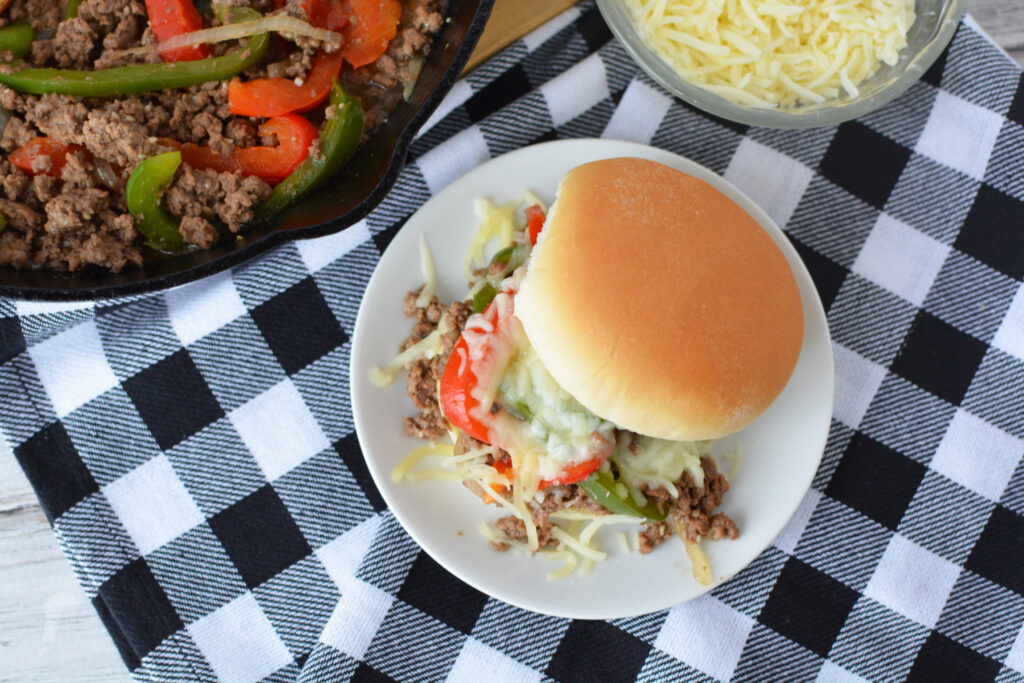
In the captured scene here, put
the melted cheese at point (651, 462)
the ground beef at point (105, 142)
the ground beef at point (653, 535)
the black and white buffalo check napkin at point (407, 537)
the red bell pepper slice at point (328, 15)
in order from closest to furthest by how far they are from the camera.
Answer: the ground beef at point (105, 142)
the red bell pepper slice at point (328, 15)
the melted cheese at point (651, 462)
the ground beef at point (653, 535)
the black and white buffalo check napkin at point (407, 537)

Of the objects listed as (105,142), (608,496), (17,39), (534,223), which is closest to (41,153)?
(105,142)

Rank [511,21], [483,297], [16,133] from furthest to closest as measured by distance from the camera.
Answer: [511,21]
[483,297]
[16,133]

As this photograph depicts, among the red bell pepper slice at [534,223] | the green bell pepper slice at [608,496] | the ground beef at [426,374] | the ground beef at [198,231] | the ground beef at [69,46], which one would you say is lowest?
the green bell pepper slice at [608,496]

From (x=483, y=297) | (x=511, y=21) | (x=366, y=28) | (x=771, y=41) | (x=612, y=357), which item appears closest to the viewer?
(x=612, y=357)

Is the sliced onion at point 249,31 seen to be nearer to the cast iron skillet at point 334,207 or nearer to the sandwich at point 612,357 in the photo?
the cast iron skillet at point 334,207

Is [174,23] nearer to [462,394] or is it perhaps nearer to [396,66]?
[396,66]

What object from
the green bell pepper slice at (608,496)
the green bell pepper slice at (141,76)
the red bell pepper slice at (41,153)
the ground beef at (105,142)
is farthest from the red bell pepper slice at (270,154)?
the green bell pepper slice at (608,496)

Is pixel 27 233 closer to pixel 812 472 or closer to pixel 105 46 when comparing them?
pixel 105 46
